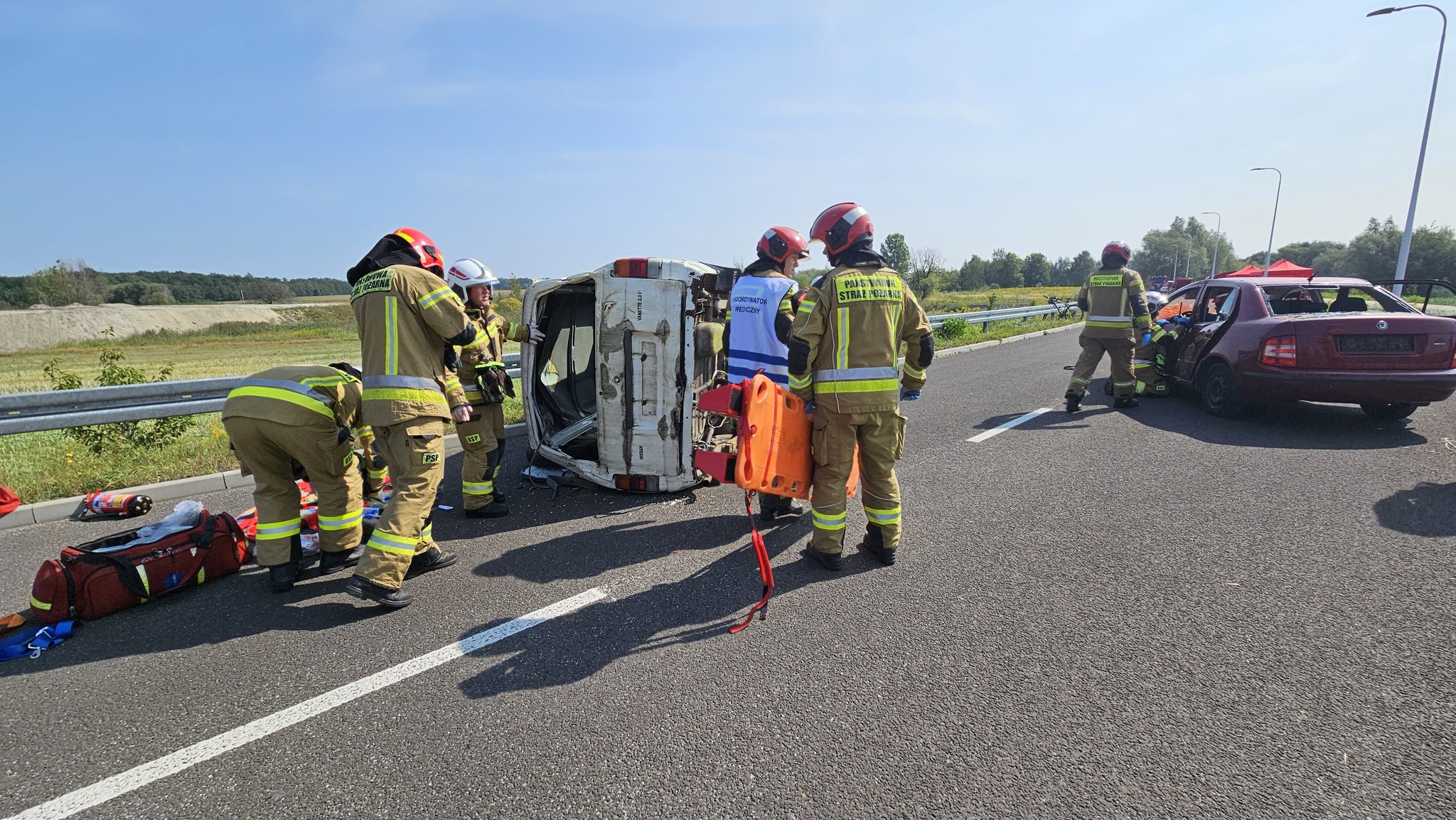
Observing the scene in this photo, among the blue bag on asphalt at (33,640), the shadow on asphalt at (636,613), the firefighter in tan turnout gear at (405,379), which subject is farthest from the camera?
the firefighter in tan turnout gear at (405,379)

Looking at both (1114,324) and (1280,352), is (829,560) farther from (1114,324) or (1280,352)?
(1114,324)

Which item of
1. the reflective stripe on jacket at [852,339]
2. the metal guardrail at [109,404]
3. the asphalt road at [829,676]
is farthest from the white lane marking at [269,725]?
the metal guardrail at [109,404]

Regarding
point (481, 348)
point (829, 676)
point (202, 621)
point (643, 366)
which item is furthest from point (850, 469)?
point (202, 621)

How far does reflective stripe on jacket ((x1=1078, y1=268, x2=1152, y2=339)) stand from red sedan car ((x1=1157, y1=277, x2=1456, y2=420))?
2.50 ft

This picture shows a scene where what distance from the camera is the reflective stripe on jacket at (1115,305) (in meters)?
7.50

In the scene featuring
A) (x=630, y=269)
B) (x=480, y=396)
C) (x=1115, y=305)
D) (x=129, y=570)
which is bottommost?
(x=129, y=570)

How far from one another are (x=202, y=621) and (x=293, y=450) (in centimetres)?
94

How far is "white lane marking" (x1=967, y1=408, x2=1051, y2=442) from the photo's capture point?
21.9 feet

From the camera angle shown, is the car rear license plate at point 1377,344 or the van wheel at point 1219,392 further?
the van wheel at point 1219,392

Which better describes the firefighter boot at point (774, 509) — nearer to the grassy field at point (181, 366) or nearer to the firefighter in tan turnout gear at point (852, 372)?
the firefighter in tan turnout gear at point (852, 372)

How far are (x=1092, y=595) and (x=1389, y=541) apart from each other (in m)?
2.05

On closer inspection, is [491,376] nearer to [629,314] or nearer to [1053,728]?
[629,314]

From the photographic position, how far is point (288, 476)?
3824 millimetres

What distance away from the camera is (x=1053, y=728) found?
240 centimetres
